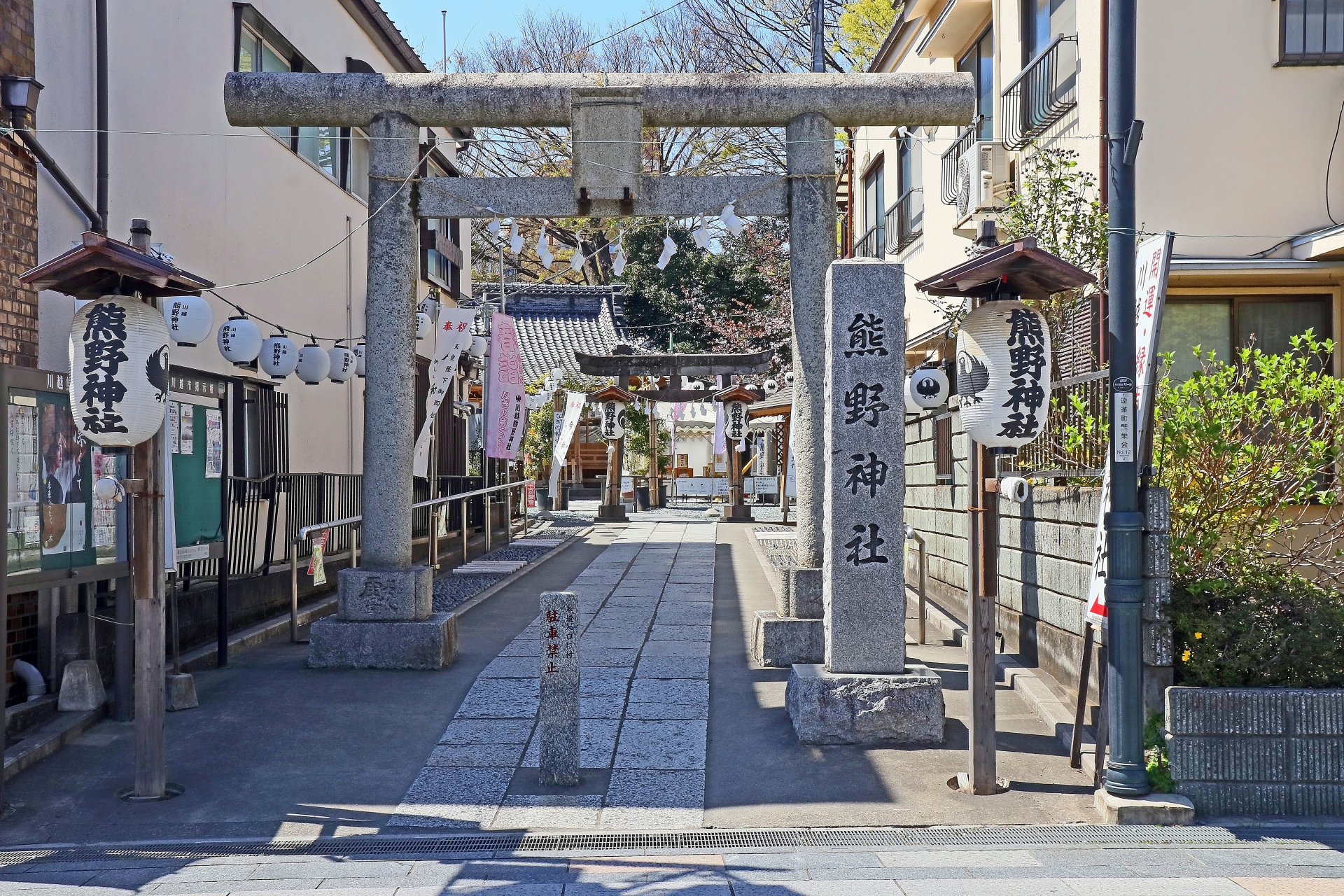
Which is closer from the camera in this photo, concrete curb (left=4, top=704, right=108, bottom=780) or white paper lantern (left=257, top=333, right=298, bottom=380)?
concrete curb (left=4, top=704, right=108, bottom=780)

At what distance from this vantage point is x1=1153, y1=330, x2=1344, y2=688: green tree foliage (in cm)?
621

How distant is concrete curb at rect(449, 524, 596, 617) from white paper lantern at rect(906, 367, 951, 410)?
5.67 meters

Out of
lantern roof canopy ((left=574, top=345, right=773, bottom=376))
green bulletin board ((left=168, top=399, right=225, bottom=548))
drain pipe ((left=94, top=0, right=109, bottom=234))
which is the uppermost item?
drain pipe ((left=94, top=0, right=109, bottom=234))

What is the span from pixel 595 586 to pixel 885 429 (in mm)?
7387

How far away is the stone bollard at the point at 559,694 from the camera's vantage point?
6.50 m

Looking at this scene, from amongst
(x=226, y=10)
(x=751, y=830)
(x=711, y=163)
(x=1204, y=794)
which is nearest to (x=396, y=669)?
(x=751, y=830)

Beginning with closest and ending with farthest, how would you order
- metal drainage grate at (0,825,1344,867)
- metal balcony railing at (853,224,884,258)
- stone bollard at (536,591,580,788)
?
1. metal drainage grate at (0,825,1344,867)
2. stone bollard at (536,591,580,788)
3. metal balcony railing at (853,224,884,258)

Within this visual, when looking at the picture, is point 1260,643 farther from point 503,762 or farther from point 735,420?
point 735,420

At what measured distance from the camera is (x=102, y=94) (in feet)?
28.7

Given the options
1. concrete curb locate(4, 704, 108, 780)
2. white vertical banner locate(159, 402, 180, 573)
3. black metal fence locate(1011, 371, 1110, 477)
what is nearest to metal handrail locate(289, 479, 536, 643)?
white vertical banner locate(159, 402, 180, 573)

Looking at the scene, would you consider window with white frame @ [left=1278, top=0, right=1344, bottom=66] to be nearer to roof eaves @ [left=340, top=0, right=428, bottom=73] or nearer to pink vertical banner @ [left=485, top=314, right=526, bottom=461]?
pink vertical banner @ [left=485, top=314, right=526, bottom=461]

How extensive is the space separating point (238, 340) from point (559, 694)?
6.10 metres

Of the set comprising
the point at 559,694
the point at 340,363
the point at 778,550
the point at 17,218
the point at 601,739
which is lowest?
the point at 601,739

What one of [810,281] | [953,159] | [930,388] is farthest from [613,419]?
[810,281]
